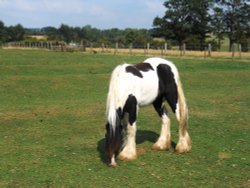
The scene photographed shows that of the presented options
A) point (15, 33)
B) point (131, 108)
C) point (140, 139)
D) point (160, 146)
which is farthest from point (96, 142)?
point (15, 33)

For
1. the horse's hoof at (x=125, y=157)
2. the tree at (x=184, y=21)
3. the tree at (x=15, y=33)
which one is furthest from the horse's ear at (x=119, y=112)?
the tree at (x=15, y=33)

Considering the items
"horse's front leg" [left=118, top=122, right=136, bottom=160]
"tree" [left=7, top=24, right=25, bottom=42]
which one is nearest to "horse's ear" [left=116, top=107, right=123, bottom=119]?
"horse's front leg" [left=118, top=122, right=136, bottom=160]

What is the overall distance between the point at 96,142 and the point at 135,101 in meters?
1.83

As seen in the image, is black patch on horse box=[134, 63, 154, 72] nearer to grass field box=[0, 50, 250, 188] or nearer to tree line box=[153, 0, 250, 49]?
grass field box=[0, 50, 250, 188]

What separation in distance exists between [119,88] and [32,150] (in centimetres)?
224

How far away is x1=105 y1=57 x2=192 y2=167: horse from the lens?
6.65m

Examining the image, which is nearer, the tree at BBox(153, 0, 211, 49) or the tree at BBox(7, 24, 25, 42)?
the tree at BBox(153, 0, 211, 49)

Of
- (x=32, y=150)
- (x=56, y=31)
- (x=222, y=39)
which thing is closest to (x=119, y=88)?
(x=32, y=150)

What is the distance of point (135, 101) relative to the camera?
6969 millimetres

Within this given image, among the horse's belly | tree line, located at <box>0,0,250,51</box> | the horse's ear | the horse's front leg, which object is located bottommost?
the horse's front leg

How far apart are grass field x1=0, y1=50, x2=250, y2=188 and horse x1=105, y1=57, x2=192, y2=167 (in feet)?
0.79

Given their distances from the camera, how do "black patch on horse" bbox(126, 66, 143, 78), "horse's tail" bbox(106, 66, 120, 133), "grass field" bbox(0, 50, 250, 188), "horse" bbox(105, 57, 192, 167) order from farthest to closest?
"black patch on horse" bbox(126, 66, 143, 78) → "horse" bbox(105, 57, 192, 167) → "horse's tail" bbox(106, 66, 120, 133) → "grass field" bbox(0, 50, 250, 188)

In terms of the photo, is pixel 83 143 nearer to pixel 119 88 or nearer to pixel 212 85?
pixel 119 88

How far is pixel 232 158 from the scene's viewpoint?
7430mm
